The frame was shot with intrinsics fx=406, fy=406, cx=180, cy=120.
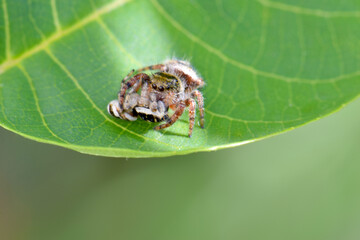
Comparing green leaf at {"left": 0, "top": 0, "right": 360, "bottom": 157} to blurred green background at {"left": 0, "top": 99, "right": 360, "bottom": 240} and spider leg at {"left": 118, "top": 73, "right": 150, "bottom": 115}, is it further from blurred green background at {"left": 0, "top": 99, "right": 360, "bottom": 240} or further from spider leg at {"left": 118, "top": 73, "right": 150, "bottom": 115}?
blurred green background at {"left": 0, "top": 99, "right": 360, "bottom": 240}

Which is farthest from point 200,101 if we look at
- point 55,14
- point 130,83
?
point 55,14

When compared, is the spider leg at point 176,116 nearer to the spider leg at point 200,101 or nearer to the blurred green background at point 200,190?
the spider leg at point 200,101

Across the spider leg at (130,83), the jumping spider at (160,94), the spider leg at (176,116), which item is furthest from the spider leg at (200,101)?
the spider leg at (130,83)

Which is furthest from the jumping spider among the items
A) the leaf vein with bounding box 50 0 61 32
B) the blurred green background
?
the blurred green background

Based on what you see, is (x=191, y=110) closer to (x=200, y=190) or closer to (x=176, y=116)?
(x=176, y=116)

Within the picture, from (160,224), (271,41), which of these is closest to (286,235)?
(160,224)

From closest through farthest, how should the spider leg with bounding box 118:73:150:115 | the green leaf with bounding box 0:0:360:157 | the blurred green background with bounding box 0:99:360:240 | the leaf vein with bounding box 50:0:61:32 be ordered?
the green leaf with bounding box 0:0:360:157
the leaf vein with bounding box 50:0:61:32
the spider leg with bounding box 118:73:150:115
the blurred green background with bounding box 0:99:360:240
